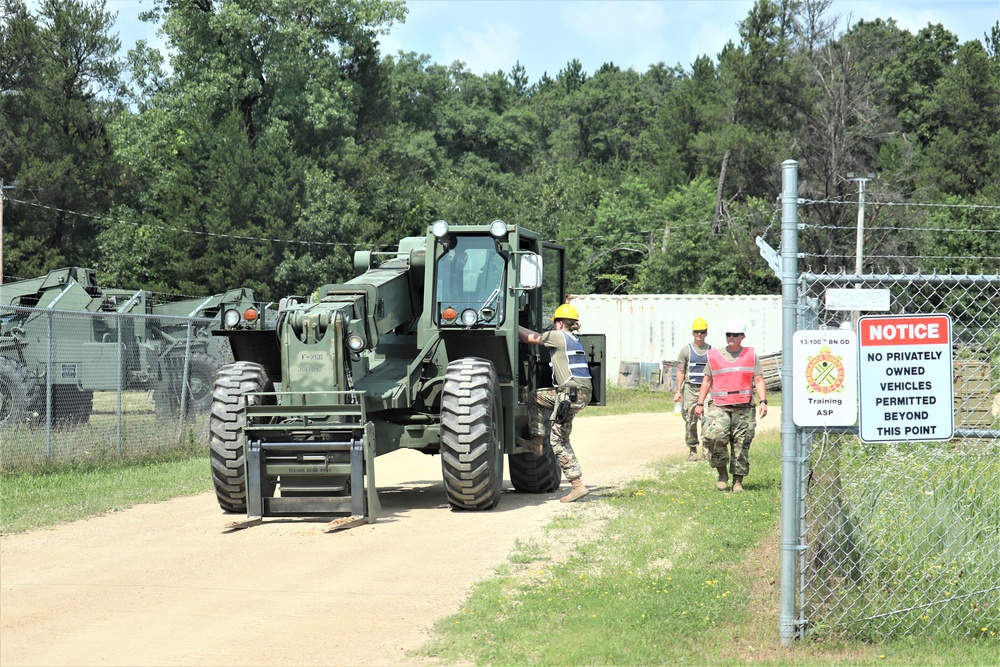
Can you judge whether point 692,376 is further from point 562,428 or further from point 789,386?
point 789,386

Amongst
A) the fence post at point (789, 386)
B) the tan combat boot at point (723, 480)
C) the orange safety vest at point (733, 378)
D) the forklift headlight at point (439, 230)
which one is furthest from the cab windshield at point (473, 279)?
the fence post at point (789, 386)

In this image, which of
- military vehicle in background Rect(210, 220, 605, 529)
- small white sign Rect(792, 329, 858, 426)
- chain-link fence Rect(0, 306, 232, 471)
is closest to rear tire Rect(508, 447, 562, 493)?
military vehicle in background Rect(210, 220, 605, 529)

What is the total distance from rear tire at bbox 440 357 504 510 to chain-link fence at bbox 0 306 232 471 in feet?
18.1

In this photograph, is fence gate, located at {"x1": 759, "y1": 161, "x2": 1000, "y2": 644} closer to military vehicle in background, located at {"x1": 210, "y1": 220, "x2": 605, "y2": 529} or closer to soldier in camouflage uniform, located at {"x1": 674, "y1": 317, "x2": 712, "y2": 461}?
military vehicle in background, located at {"x1": 210, "y1": 220, "x2": 605, "y2": 529}

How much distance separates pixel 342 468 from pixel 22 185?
40.0m

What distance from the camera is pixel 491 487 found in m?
11.4

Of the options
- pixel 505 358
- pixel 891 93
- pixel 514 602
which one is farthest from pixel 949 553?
pixel 891 93

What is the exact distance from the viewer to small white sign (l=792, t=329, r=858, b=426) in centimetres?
607

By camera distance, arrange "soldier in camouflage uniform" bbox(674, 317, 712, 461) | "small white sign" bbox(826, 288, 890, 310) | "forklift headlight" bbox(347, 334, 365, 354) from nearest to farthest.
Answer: "small white sign" bbox(826, 288, 890, 310) < "forklift headlight" bbox(347, 334, 365, 354) < "soldier in camouflage uniform" bbox(674, 317, 712, 461)

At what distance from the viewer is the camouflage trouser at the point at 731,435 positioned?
12430mm

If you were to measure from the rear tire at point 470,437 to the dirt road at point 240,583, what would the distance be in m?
0.24

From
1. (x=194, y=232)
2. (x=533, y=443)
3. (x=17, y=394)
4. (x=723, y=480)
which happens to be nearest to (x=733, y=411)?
(x=723, y=480)

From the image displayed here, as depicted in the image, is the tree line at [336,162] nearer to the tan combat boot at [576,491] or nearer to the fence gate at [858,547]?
the tan combat boot at [576,491]

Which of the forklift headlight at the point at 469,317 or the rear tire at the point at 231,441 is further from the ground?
the forklift headlight at the point at 469,317
